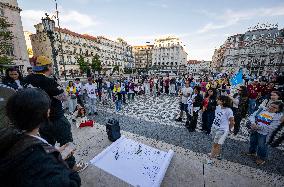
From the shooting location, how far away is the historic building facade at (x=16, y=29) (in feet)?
77.4

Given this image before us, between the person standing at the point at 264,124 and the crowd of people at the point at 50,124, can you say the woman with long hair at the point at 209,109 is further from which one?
the person standing at the point at 264,124

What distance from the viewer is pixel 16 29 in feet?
81.7

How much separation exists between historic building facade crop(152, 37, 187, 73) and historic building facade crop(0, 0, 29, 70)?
245 ft

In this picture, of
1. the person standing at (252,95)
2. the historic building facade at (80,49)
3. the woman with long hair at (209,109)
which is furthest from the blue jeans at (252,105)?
the historic building facade at (80,49)

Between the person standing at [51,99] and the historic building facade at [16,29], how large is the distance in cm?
2825

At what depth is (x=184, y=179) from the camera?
295cm

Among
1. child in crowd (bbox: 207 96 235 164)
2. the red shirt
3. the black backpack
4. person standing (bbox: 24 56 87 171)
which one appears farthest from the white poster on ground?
the red shirt

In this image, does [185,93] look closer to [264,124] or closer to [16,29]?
[264,124]

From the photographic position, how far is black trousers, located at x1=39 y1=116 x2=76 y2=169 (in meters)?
2.71

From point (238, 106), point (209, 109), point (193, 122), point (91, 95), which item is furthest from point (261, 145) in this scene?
point (91, 95)

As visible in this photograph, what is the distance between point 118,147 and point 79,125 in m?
2.80

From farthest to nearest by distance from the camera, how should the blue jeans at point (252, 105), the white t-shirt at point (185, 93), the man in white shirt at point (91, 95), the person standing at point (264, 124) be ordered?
the man in white shirt at point (91, 95), the blue jeans at point (252, 105), the white t-shirt at point (185, 93), the person standing at point (264, 124)

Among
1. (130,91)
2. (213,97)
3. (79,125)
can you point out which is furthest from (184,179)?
(130,91)

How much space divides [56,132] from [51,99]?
0.60m
